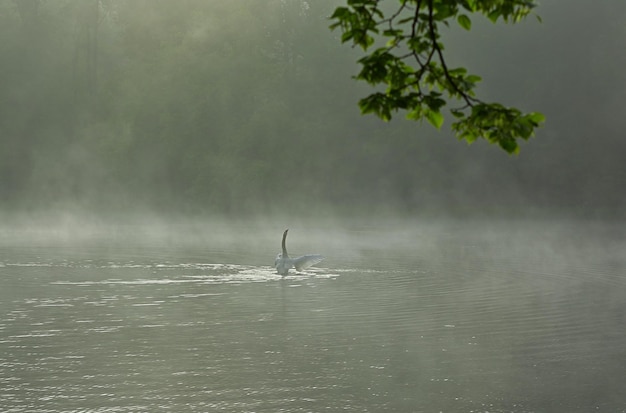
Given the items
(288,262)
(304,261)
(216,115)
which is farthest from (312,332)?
(216,115)

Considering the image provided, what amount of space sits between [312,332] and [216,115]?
59662mm

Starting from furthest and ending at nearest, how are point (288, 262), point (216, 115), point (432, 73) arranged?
point (216, 115) → point (288, 262) → point (432, 73)

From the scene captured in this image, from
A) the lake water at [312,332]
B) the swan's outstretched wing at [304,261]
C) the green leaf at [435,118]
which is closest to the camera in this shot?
the green leaf at [435,118]

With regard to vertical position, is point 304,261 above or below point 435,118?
below

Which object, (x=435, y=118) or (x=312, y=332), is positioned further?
(x=312, y=332)

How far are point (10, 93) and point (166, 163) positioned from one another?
1329 cm

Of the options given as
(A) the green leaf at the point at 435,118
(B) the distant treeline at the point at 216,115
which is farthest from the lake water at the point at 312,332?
(B) the distant treeline at the point at 216,115

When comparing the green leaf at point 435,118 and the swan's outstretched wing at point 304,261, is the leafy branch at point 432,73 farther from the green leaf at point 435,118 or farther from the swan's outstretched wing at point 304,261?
the swan's outstretched wing at point 304,261

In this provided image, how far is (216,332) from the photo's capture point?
1758 centimetres

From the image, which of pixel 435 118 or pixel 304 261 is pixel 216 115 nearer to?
pixel 304 261

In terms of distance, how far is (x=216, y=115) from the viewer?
7612 cm

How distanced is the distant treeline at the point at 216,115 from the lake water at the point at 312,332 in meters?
34.8

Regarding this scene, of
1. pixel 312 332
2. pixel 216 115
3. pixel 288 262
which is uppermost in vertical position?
pixel 216 115

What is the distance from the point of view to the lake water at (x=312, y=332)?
12.9 metres
